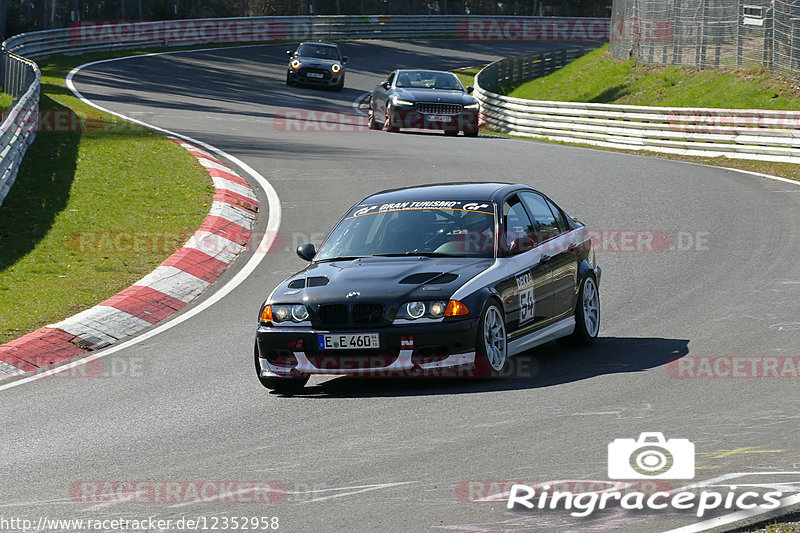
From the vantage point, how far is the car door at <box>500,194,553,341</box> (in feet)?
29.5

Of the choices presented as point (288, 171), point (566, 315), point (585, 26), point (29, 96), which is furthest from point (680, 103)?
point (585, 26)

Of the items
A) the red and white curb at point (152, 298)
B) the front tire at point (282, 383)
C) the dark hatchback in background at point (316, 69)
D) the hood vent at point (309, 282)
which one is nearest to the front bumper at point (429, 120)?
the red and white curb at point (152, 298)

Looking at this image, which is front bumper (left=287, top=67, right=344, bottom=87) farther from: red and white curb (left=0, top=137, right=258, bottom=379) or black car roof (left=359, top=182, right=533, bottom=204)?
black car roof (left=359, top=182, right=533, bottom=204)

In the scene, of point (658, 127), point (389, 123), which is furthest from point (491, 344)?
point (389, 123)

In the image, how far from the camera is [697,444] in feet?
→ 21.4

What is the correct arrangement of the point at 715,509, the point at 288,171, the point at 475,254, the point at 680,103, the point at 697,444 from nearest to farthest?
the point at 715,509 → the point at 697,444 → the point at 475,254 → the point at 288,171 → the point at 680,103

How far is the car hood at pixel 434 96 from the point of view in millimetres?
27812

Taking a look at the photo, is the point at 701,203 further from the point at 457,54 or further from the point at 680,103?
the point at 457,54

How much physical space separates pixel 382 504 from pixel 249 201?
486 inches

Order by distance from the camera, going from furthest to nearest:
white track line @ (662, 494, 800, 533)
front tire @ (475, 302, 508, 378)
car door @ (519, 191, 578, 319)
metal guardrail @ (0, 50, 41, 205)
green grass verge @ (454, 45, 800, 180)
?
green grass verge @ (454, 45, 800, 180) → metal guardrail @ (0, 50, 41, 205) → car door @ (519, 191, 578, 319) → front tire @ (475, 302, 508, 378) → white track line @ (662, 494, 800, 533)

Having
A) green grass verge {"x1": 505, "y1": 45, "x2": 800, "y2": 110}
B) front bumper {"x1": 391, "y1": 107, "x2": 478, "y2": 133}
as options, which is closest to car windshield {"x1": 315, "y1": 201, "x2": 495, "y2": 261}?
front bumper {"x1": 391, "y1": 107, "x2": 478, "y2": 133}

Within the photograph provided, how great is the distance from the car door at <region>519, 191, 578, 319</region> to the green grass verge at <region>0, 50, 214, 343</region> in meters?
4.69

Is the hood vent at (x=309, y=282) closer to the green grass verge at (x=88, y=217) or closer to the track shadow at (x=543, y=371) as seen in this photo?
the track shadow at (x=543, y=371)

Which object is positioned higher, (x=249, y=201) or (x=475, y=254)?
(x=475, y=254)
